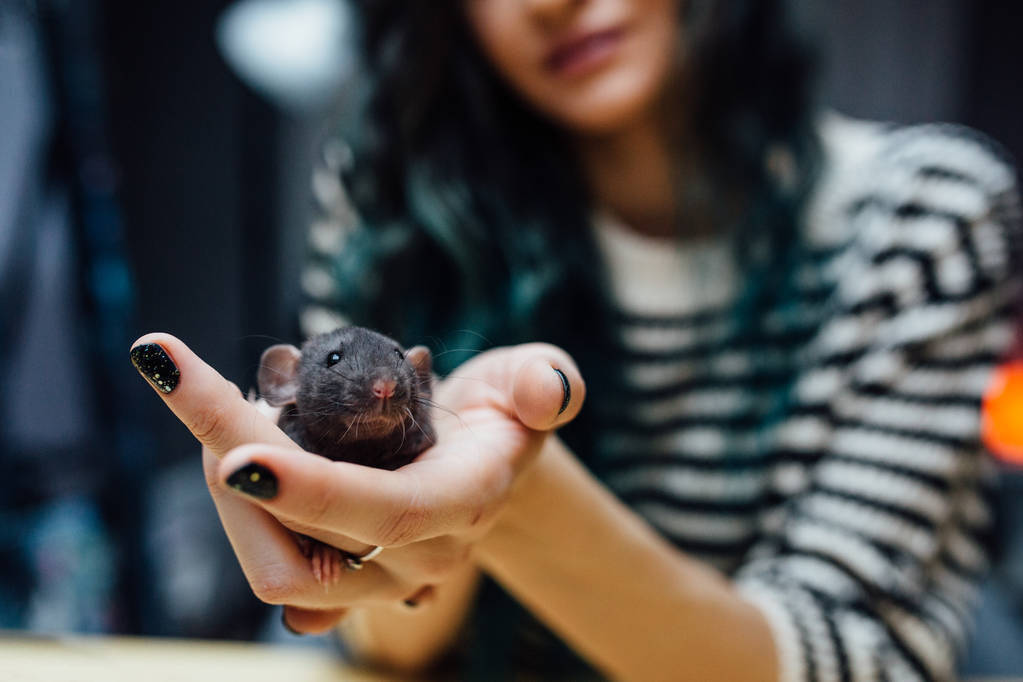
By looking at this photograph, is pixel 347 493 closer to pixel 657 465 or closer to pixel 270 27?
pixel 657 465

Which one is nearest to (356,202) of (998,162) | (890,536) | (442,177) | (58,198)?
(442,177)

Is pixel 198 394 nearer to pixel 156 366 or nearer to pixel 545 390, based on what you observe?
pixel 156 366

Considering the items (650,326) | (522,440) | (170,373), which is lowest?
(650,326)

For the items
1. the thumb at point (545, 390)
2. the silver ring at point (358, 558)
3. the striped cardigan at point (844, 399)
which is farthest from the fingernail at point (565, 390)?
the striped cardigan at point (844, 399)

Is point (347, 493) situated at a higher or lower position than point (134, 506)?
higher

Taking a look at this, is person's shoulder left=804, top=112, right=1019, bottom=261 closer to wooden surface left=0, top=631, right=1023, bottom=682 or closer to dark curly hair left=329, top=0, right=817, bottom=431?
dark curly hair left=329, top=0, right=817, bottom=431

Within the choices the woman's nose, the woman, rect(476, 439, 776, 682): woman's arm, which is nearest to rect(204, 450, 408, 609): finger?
rect(476, 439, 776, 682): woman's arm

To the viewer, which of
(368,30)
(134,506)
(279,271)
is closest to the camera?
(368,30)

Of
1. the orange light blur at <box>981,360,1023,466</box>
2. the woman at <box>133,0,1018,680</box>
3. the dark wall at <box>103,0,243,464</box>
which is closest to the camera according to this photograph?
the woman at <box>133,0,1018,680</box>
